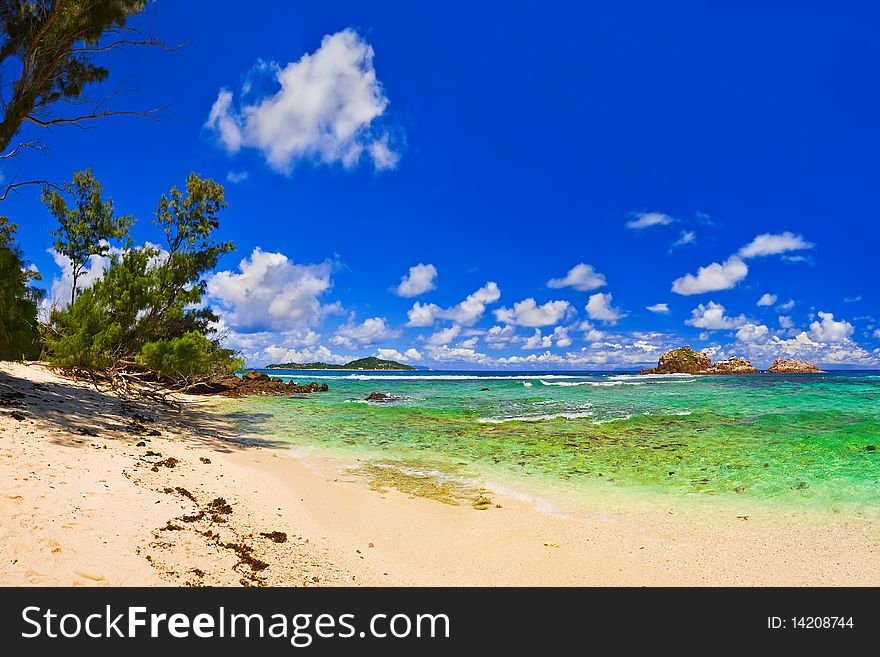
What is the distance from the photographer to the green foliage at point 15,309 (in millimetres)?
13508

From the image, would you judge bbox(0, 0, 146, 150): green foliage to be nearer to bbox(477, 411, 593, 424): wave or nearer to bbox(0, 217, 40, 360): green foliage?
bbox(0, 217, 40, 360): green foliage

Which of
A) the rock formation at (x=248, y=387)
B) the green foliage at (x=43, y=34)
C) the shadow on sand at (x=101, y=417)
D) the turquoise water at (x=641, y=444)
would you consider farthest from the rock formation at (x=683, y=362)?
the green foliage at (x=43, y=34)

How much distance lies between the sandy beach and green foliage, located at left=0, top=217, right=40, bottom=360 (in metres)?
5.49

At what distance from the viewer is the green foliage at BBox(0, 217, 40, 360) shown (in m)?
13.5

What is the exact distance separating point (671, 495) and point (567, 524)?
3485 mm

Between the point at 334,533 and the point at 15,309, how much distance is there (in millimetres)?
14552

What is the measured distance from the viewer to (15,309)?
553 inches

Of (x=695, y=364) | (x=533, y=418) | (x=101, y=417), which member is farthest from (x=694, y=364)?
(x=101, y=417)

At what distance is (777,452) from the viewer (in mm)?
14141

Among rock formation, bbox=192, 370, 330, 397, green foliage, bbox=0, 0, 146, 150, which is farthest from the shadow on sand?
rock formation, bbox=192, 370, 330, 397

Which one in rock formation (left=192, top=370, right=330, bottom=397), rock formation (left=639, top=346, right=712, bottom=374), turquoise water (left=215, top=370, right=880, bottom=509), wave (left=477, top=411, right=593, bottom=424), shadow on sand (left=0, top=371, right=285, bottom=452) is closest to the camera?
turquoise water (left=215, top=370, right=880, bottom=509)

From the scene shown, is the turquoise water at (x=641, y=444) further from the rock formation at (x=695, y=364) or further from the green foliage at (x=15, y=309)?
the rock formation at (x=695, y=364)
